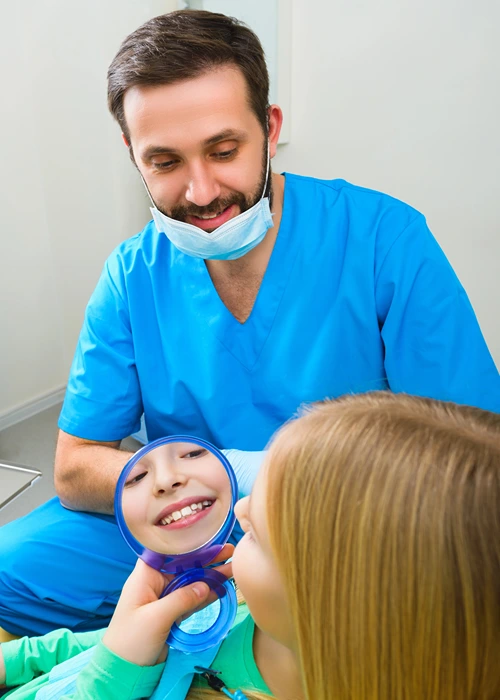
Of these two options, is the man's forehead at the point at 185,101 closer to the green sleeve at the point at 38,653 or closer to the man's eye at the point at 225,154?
the man's eye at the point at 225,154

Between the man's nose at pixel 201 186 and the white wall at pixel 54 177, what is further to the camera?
the white wall at pixel 54 177

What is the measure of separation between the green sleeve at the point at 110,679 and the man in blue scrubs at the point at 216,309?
1.49ft

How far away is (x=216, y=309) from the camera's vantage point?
1242mm

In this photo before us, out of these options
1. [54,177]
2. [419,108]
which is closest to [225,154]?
[419,108]

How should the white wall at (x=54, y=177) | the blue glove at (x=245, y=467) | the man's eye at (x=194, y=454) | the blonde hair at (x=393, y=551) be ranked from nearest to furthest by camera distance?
1. the blonde hair at (x=393, y=551)
2. the man's eye at (x=194, y=454)
3. the blue glove at (x=245, y=467)
4. the white wall at (x=54, y=177)

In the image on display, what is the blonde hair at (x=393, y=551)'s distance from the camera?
0.49 m

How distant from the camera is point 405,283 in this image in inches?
45.8

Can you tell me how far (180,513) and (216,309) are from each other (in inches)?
20.7

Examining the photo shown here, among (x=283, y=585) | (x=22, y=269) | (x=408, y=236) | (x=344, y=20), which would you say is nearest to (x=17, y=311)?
(x=22, y=269)

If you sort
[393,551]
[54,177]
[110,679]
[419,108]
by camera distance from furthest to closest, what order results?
[54,177] < [419,108] < [110,679] < [393,551]

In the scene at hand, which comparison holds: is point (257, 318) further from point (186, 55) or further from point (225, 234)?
point (186, 55)

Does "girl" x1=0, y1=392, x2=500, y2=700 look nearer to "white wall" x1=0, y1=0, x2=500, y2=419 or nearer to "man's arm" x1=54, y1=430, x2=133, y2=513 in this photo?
"man's arm" x1=54, y1=430, x2=133, y2=513

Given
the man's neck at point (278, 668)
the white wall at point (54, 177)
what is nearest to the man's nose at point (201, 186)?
the man's neck at point (278, 668)

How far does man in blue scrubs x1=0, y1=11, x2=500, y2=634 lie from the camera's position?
1.13 metres
